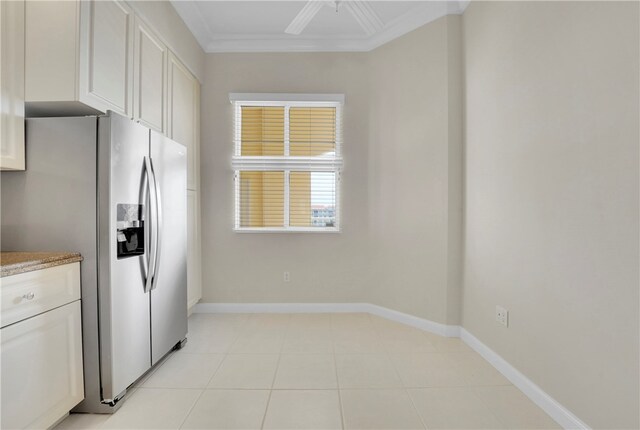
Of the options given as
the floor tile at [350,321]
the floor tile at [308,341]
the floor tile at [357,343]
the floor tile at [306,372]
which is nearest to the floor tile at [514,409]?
the floor tile at [357,343]

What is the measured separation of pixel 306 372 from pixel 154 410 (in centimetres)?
95

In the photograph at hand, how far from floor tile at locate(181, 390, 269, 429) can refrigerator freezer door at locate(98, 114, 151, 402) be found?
464mm

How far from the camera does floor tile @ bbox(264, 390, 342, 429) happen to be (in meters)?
1.71

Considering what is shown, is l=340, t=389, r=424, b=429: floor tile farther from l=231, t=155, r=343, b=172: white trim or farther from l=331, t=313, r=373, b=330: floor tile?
l=231, t=155, r=343, b=172: white trim

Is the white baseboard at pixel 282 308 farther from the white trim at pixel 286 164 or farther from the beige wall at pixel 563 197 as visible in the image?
the white trim at pixel 286 164

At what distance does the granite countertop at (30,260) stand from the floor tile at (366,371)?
68.9 inches

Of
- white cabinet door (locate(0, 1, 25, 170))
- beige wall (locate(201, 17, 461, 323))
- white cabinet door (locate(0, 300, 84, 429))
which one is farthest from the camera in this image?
beige wall (locate(201, 17, 461, 323))

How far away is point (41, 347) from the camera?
1495 mm

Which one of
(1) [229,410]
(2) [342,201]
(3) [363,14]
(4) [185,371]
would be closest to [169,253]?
(4) [185,371]

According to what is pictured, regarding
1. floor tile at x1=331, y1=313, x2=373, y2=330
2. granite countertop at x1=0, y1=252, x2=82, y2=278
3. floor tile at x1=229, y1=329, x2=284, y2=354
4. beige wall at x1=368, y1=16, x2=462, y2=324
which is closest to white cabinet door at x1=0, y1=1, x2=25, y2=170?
granite countertop at x1=0, y1=252, x2=82, y2=278

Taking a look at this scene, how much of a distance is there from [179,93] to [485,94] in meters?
2.62

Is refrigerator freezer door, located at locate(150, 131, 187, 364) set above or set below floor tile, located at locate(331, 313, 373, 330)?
above

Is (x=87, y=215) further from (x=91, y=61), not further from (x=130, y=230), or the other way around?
(x=91, y=61)

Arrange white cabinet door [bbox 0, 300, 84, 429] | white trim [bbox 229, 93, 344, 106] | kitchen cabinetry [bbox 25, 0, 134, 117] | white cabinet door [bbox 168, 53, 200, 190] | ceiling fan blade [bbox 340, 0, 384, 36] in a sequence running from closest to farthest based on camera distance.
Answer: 1. white cabinet door [bbox 0, 300, 84, 429]
2. kitchen cabinetry [bbox 25, 0, 134, 117]
3. ceiling fan blade [bbox 340, 0, 384, 36]
4. white cabinet door [bbox 168, 53, 200, 190]
5. white trim [bbox 229, 93, 344, 106]
